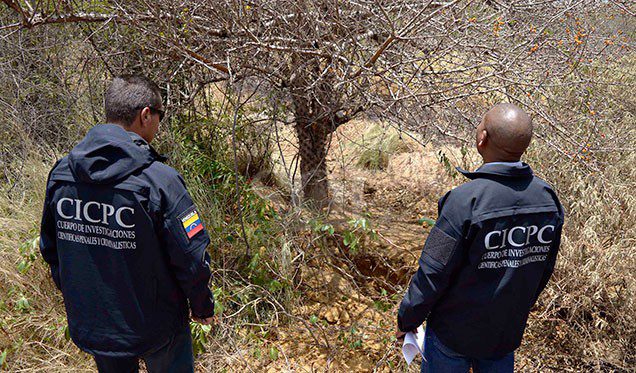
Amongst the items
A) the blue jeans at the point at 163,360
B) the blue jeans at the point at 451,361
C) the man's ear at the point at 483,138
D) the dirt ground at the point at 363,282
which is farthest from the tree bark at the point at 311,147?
the man's ear at the point at 483,138

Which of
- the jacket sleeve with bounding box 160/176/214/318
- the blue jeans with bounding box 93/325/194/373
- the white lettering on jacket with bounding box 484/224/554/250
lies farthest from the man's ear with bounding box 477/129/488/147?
the blue jeans with bounding box 93/325/194/373

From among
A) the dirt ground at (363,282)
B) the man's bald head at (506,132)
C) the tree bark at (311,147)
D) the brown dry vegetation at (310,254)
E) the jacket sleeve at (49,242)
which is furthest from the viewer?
the tree bark at (311,147)

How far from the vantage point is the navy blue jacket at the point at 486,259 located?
1630 millimetres

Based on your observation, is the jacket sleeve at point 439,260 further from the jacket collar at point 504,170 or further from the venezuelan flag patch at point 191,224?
the venezuelan flag patch at point 191,224

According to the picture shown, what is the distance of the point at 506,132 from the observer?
163cm

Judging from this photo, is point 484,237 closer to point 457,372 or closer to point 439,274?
point 439,274

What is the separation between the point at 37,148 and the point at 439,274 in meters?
3.79

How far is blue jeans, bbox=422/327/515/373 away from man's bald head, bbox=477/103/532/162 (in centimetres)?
72

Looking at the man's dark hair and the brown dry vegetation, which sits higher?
the man's dark hair

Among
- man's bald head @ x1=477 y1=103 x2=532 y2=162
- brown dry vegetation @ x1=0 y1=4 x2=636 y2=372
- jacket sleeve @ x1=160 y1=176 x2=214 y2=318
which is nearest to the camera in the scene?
man's bald head @ x1=477 y1=103 x2=532 y2=162

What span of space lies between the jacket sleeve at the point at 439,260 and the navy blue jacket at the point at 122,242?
0.79m

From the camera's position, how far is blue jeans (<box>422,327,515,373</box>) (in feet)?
5.98

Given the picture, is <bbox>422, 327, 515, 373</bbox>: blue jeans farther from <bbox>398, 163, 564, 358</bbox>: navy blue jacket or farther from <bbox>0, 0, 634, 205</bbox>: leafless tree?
<bbox>0, 0, 634, 205</bbox>: leafless tree

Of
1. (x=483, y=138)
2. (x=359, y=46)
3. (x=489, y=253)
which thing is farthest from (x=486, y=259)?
(x=359, y=46)
